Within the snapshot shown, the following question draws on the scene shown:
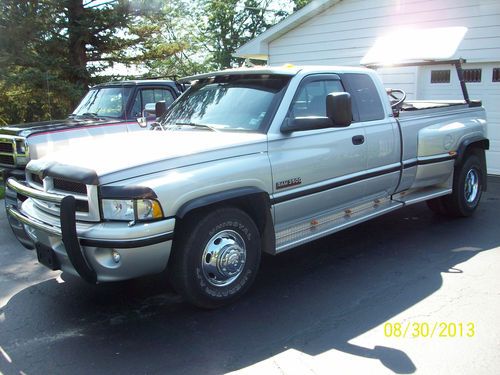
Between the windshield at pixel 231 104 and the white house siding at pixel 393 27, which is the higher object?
the white house siding at pixel 393 27

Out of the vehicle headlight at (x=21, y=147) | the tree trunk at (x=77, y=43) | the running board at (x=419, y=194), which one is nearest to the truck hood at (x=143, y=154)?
the running board at (x=419, y=194)

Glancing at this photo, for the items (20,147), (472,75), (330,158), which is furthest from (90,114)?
(472,75)

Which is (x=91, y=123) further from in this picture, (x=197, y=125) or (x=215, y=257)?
(x=215, y=257)

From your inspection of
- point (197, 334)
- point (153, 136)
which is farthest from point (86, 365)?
point (153, 136)

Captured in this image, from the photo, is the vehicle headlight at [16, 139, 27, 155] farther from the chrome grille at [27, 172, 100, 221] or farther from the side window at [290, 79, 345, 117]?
the side window at [290, 79, 345, 117]

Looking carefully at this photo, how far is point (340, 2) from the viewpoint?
465 inches

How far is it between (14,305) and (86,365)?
141 cm

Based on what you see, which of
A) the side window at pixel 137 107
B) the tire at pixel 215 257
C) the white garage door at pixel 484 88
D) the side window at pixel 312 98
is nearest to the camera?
the tire at pixel 215 257

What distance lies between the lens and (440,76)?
411 inches

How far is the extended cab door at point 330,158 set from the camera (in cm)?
441

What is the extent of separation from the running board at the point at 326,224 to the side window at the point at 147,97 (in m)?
4.40

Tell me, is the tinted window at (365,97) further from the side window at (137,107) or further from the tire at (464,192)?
the side window at (137,107)
